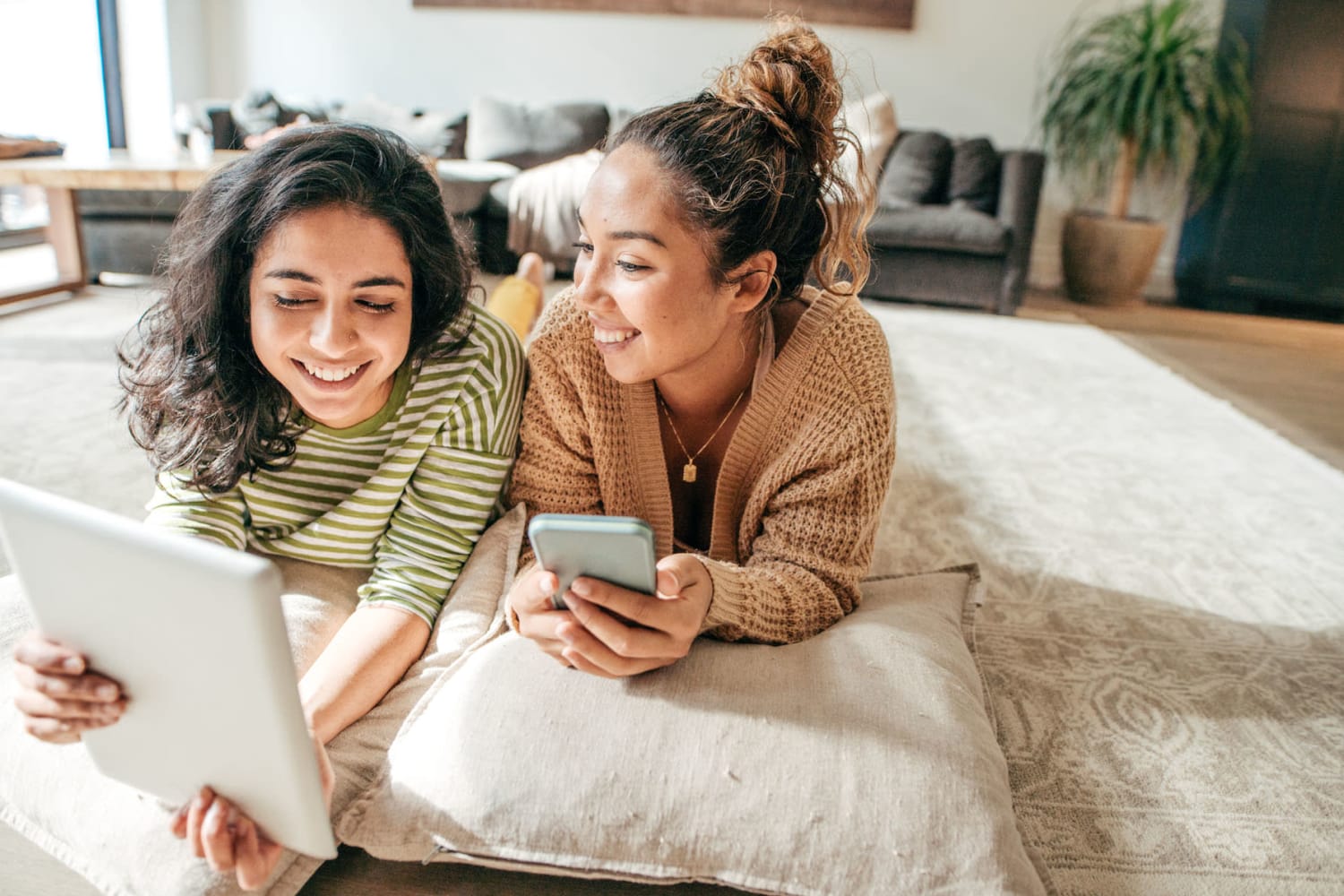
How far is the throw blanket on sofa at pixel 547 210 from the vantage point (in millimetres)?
4047

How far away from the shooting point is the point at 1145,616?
158 centimetres

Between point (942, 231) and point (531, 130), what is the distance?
2038 millimetres

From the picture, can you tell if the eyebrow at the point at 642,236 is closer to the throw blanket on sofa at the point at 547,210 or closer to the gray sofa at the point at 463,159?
the gray sofa at the point at 463,159

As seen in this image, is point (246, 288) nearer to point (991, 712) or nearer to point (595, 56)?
point (991, 712)

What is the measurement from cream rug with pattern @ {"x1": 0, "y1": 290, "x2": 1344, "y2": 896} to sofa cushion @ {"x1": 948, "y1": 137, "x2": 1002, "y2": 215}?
52.2 inches

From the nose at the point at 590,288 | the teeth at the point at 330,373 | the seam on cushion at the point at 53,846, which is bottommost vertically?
the seam on cushion at the point at 53,846

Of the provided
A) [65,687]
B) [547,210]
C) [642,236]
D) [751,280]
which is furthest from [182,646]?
[547,210]

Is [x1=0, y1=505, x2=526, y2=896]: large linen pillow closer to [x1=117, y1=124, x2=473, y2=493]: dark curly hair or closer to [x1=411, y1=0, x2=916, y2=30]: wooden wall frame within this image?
[x1=117, y1=124, x2=473, y2=493]: dark curly hair

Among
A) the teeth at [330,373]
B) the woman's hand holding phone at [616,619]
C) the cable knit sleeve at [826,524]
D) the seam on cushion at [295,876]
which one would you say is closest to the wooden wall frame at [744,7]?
the cable knit sleeve at [826,524]

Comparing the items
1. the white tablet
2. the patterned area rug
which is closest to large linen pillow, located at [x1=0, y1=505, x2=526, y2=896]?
the white tablet

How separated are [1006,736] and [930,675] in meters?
0.28

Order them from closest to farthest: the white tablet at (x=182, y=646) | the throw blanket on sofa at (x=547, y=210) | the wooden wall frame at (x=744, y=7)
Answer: the white tablet at (x=182, y=646) → the throw blanket on sofa at (x=547, y=210) → the wooden wall frame at (x=744, y=7)

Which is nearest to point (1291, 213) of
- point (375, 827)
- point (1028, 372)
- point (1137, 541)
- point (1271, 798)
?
point (1028, 372)

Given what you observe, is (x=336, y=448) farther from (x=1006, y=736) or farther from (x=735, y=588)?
(x=1006, y=736)
